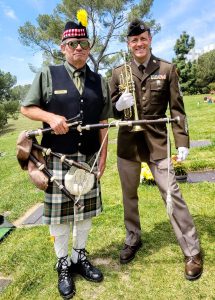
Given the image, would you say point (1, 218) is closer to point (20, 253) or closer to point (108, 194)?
point (20, 253)

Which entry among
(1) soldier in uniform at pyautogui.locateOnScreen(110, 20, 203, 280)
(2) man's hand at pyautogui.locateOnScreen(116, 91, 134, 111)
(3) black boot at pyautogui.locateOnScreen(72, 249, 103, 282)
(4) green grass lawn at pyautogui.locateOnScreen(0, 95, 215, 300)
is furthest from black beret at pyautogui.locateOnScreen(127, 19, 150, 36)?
(4) green grass lawn at pyautogui.locateOnScreen(0, 95, 215, 300)

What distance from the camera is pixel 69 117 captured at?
140 inches

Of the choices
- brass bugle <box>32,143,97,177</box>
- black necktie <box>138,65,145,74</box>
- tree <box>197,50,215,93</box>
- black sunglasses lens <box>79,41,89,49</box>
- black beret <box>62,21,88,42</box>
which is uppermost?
tree <box>197,50,215,93</box>

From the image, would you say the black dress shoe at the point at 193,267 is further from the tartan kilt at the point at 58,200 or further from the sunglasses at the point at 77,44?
the sunglasses at the point at 77,44

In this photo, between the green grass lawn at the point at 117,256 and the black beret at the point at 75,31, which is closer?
the black beret at the point at 75,31

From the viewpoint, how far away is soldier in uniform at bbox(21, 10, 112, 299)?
348 cm

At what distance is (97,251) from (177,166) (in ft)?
10.3

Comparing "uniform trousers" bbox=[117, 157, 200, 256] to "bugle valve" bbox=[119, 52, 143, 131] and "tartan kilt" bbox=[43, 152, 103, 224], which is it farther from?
"tartan kilt" bbox=[43, 152, 103, 224]

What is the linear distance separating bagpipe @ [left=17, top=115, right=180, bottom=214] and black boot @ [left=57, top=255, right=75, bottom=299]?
805 millimetres

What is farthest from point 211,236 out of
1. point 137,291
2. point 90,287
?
point 90,287

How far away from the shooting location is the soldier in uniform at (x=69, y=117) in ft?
11.4

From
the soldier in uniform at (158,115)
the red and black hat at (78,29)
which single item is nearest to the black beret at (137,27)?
the soldier in uniform at (158,115)

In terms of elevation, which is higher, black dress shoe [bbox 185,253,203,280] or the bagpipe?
the bagpipe

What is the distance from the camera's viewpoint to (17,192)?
26.3 ft
